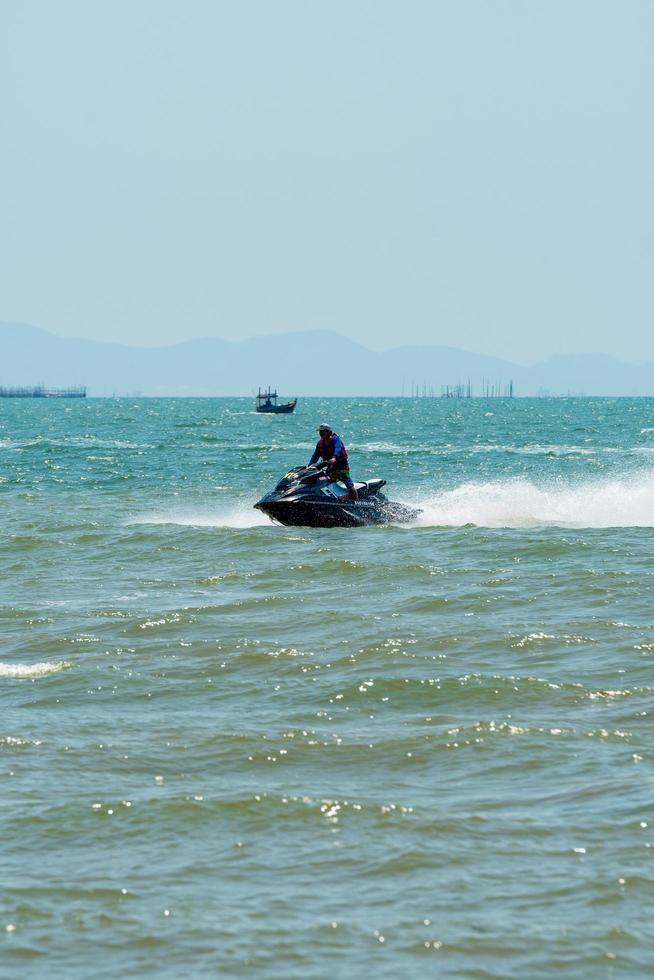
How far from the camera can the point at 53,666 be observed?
12.0 m

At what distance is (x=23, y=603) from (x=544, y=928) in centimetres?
1048

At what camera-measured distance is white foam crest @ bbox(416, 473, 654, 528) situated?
25.0m

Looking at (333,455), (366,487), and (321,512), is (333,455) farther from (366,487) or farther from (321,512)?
→ (366,487)

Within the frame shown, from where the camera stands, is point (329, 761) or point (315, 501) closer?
point (329, 761)

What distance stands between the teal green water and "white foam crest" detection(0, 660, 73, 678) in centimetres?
5

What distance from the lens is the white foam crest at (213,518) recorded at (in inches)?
970


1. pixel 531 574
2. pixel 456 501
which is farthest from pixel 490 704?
pixel 456 501

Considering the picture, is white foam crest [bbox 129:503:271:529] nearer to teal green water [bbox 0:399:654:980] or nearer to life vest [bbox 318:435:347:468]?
life vest [bbox 318:435:347:468]

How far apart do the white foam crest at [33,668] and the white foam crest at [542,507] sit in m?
12.8

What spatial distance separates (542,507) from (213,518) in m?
6.91

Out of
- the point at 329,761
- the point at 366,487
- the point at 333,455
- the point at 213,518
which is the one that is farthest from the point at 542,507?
the point at 329,761

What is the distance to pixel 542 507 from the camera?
2741cm

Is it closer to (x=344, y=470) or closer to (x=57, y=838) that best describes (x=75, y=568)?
(x=344, y=470)

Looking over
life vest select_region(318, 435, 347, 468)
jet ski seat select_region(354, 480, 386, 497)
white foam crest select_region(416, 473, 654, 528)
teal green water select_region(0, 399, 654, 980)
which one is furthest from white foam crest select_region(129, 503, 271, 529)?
teal green water select_region(0, 399, 654, 980)
